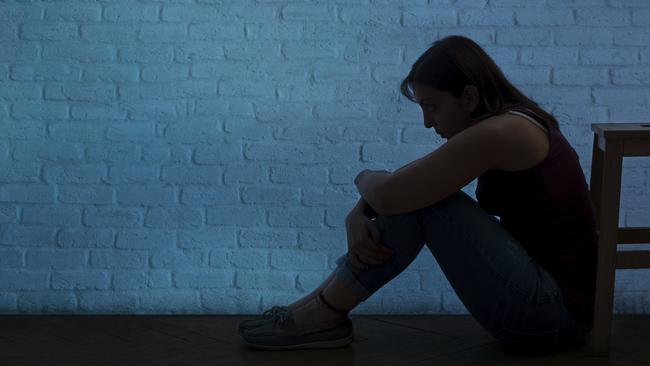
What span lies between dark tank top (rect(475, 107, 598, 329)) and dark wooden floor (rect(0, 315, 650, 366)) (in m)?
0.18

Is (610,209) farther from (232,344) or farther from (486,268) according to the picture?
(232,344)

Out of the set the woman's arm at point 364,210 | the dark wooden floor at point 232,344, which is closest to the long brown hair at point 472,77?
the woman's arm at point 364,210

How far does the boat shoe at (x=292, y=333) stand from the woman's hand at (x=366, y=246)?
207mm

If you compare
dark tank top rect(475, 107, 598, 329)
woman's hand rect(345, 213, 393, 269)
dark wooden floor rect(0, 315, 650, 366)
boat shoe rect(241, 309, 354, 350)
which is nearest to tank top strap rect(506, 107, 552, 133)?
dark tank top rect(475, 107, 598, 329)

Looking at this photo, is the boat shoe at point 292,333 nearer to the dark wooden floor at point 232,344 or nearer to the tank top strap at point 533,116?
the dark wooden floor at point 232,344

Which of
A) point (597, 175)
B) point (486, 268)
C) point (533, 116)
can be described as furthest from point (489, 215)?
point (597, 175)

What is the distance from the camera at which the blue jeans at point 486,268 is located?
1799 mm

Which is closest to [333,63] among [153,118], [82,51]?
[153,118]

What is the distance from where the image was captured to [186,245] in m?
2.65

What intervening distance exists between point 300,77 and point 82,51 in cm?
67

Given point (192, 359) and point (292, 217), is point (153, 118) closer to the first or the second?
point (292, 217)

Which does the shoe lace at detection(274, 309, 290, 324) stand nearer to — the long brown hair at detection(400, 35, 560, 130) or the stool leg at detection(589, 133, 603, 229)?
the long brown hair at detection(400, 35, 560, 130)

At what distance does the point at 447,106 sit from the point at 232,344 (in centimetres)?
83

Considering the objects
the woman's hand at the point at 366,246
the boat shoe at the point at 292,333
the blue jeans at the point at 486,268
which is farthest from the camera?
the boat shoe at the point at 292,333
